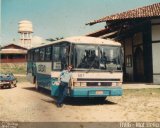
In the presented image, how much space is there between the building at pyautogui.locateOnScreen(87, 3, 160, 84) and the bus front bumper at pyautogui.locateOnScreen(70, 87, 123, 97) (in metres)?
10.3

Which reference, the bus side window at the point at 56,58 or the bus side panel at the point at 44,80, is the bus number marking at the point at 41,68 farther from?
the bus side window at the point at 56,58

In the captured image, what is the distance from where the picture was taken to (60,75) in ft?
46.3

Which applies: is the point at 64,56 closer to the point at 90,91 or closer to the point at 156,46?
the point at 90,91

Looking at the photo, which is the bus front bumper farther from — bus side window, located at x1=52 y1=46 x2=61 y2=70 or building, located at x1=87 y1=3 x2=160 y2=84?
building, located at x1=87 y1=3 x2=160 y2=84

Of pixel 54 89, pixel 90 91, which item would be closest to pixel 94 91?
pixel 90 91

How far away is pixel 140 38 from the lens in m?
26.9

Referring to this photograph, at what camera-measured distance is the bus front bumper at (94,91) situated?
1406 centimetres

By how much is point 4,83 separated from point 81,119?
13583 millimetres

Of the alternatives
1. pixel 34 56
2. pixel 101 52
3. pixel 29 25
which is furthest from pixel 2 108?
pixel 29 25

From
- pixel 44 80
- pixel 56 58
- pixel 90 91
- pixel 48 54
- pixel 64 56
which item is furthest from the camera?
pixel 44 80

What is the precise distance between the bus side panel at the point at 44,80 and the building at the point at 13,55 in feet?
163

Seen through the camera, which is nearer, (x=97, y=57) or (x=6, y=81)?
(x=97, y=57)

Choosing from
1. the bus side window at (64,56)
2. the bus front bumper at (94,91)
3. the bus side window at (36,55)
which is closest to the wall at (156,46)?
the bus side window at (36,55)

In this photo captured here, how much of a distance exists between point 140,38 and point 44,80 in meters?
10.6
